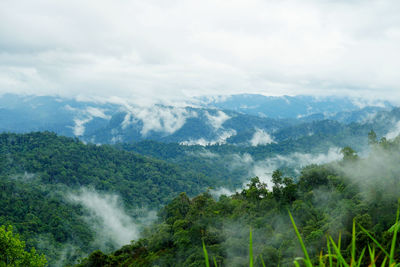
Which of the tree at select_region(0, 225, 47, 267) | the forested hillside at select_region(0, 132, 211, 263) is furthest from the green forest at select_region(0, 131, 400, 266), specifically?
the forested hillside at select_region(0, 132, 211, 263)

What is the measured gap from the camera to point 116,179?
157m

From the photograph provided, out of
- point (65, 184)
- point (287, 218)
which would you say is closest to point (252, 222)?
point (287, 218)

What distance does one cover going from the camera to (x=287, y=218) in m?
40.5

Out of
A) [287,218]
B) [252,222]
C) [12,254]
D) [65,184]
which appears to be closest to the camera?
[12,254]

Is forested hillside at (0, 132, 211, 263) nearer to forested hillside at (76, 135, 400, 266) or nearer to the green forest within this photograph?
the green forest

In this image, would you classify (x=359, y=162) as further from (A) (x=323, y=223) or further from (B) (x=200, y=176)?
(B) (x=200, y=176)

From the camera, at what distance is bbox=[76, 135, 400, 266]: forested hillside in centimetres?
2981

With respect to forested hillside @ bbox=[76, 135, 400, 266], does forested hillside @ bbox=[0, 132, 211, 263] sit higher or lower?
lower

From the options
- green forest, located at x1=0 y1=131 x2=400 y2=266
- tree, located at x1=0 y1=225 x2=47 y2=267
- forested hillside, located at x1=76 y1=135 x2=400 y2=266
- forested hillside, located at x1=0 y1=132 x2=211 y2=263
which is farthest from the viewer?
forested hillside, located at x1=0 y1=132 x2=211 y2=263

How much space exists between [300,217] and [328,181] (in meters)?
9.47

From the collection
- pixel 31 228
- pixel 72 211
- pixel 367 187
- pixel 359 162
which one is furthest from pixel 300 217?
pixel 72 211

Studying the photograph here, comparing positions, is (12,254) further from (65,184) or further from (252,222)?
(65,184)

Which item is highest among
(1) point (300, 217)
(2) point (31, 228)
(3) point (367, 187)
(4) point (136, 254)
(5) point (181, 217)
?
(3) point (367, 187)

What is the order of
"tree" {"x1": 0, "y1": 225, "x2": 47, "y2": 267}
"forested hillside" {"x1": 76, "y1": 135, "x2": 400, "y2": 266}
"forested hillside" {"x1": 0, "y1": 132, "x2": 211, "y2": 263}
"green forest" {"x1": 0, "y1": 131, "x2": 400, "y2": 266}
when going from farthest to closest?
"forested hillside" {"x1": 0, "y1": 132, "x2": 211, "y2": 263} < "forested hillside" {"x1": 76, "y1": 135, "x2": 400, "y2": 266} < "green forest" {"x1": 0, "y1": 131, "x2": 400, "y2": 266} < "tree" {"x1": 0, "y1": 225, "x2": 47, "y2": 267}
